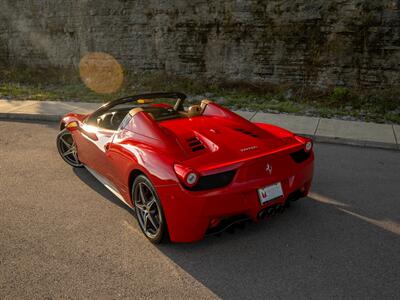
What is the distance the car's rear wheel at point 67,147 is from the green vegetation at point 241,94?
5038 mm

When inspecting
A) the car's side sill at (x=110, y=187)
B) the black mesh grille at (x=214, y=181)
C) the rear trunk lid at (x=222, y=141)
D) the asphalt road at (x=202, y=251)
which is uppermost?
the rear trunk lid at (x=222, y=141)

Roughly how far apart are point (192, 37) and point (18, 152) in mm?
6884

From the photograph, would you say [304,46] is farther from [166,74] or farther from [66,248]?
[66,248]

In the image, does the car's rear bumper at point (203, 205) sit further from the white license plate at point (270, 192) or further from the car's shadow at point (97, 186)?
the car's shadow at point (97, 186)

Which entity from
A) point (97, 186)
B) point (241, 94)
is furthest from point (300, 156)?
point (241, 94)

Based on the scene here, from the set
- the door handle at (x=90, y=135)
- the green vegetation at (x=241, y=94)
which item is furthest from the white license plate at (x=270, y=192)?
the green vegetation at (x=241, y=94)

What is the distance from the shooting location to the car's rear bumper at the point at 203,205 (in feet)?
10.8

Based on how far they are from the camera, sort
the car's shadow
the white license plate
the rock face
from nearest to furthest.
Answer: the white license plate < the car's shadow < the rock face

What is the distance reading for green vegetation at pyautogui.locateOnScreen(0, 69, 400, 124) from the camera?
9500mm

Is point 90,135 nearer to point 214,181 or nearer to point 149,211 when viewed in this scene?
point 149,211

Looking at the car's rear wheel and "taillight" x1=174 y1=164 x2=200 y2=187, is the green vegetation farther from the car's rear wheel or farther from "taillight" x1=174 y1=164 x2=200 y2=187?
"taillight" x1=174 y1=164 x2=200 y2=187

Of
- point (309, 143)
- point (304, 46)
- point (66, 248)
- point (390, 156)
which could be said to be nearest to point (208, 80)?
point (304, 46)

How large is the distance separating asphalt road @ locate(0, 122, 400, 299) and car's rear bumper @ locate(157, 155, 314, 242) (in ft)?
1.08

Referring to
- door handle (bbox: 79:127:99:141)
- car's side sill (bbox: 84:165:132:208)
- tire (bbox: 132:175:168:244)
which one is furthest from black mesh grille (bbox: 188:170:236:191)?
door handle (bbox: 79:127:99:141)
